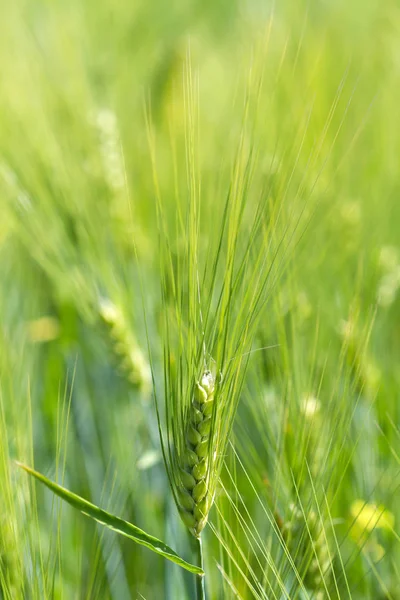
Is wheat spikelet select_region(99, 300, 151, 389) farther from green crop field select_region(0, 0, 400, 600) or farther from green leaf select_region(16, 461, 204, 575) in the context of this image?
green leaf select_region(16, 461, 204, 575)

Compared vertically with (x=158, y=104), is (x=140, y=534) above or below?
below

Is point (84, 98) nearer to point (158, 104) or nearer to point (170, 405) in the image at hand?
point (158, 104)

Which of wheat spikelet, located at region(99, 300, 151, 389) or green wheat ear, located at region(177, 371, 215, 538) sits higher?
wheat spikelet, located at region(99, 300, 151, 389)

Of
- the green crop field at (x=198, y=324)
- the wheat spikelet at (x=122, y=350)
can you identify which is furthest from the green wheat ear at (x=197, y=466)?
the wheat spikelet at (x=122, y=350)

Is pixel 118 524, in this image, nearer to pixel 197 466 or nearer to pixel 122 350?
pixel 197 466

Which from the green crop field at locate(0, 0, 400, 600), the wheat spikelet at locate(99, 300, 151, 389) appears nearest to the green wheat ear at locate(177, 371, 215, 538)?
the green crop field at locate(0, 0, 400, 600)

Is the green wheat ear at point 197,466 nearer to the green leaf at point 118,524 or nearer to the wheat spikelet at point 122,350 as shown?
the green leaf at point 118,524

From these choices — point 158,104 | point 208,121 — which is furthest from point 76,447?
point 158,104
